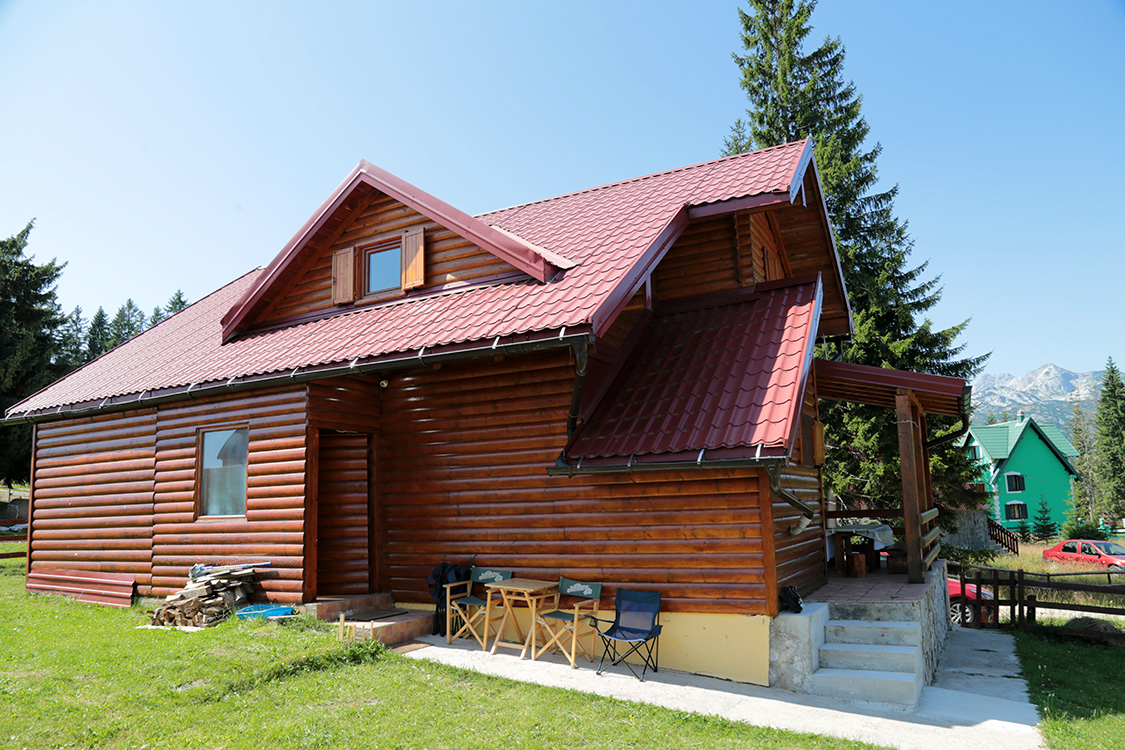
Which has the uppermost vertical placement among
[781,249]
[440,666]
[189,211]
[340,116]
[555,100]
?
[555,100]

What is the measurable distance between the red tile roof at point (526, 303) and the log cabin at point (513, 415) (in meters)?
0.06

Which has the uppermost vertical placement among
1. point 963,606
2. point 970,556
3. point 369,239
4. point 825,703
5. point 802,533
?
point 369,239

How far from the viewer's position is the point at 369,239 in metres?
11.0

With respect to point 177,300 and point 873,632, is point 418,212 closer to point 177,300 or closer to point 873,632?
point 873,632

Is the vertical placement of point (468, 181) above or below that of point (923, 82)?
below

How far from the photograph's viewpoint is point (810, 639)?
715 centimetres

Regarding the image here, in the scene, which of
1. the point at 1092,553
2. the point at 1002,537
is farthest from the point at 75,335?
the point at 1092,553

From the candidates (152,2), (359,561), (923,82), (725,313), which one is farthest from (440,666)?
(923,82)

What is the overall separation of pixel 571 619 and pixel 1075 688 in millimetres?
5932

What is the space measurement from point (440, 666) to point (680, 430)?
365 centimetres

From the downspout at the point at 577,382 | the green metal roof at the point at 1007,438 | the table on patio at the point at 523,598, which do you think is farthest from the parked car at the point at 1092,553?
the downspout at the point at 577,382

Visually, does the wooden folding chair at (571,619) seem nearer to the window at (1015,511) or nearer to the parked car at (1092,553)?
the parked car at (1092,553)

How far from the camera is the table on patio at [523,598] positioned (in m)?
7.90

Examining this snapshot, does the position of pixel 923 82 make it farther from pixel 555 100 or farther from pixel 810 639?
pixel 810 639
